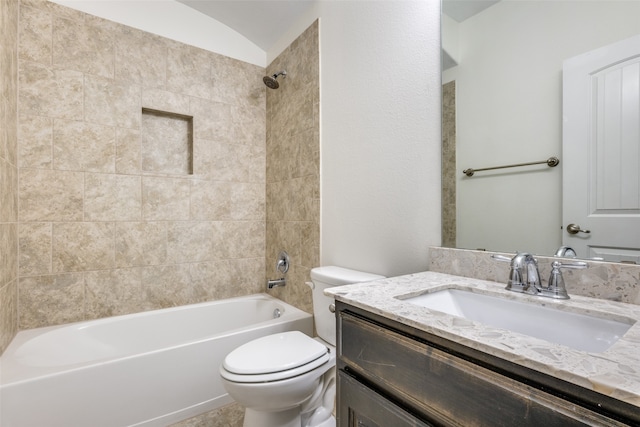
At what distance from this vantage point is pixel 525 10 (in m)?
1.01

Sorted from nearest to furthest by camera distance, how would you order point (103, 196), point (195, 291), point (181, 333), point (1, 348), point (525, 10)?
point (525, 10), point (1, 348), point (103, 196), point (181, 333), point (195, 291)

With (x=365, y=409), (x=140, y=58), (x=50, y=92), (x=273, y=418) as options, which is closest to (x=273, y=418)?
(x=273, y=418)

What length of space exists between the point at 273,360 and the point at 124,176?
157cm

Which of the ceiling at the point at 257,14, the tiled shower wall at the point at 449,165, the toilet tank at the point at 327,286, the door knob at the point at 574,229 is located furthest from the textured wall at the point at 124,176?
the door knob at the point at 574,229

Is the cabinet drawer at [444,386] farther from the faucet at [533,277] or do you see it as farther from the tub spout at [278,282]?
the tub spout at [278,282]

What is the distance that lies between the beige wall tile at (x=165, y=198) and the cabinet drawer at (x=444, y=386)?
1.74 meters

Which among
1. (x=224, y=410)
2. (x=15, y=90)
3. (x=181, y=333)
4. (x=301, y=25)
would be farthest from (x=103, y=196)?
(x=301, y=25)

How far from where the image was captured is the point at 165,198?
2100 millimetres

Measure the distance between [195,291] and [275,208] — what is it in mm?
859

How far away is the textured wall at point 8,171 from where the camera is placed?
1.39m

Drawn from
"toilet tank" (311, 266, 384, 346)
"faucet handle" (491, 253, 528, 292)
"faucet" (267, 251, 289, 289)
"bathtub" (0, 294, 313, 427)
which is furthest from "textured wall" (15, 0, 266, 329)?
"faucet handle" (491, 253, 528, 292)

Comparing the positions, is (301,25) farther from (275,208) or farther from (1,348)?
(1,348)

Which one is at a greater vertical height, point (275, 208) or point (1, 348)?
point (275, 208)

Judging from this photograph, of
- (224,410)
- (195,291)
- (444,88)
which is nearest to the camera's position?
(444,88)
